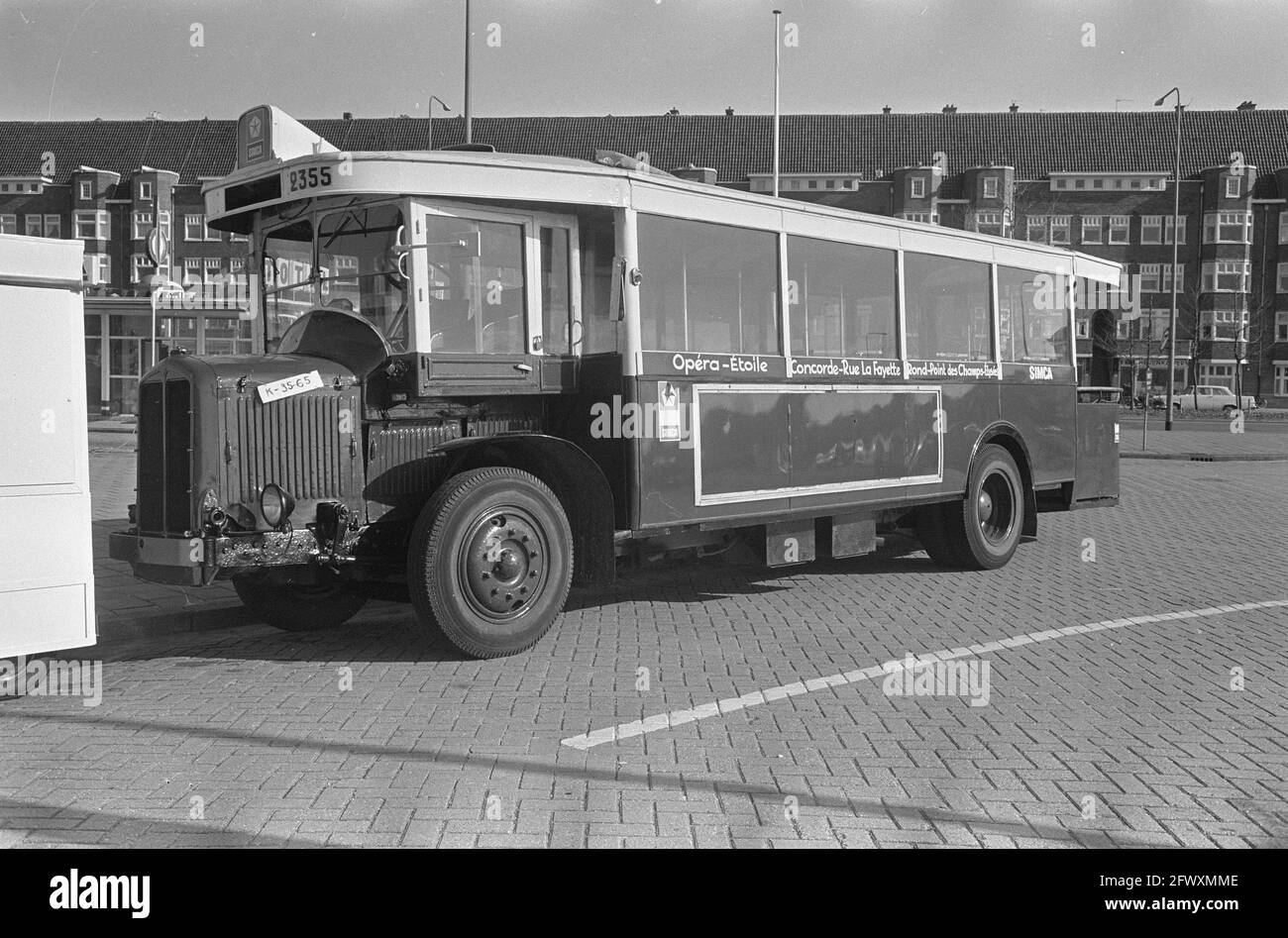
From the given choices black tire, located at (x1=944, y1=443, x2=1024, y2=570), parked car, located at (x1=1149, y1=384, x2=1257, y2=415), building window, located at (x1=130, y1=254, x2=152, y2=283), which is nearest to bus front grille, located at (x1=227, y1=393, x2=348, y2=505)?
black tire, located at (x1=944, y1=443, x2=1024, y2=570)

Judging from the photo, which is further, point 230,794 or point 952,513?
point 952,513

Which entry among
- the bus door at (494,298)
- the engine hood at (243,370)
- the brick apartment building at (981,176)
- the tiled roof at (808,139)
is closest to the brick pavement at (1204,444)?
the bus door at (494,298)

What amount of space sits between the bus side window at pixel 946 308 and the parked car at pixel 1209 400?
2206 inches

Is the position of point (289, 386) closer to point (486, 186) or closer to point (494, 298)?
point (494, 298)

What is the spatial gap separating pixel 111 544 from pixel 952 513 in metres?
6.68

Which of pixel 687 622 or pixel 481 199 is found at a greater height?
pixel 481 199

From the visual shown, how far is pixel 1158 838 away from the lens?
397 cm

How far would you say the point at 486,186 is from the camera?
6.73 metres

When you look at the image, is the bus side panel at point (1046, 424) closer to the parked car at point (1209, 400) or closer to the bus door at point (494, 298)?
the bus door at point (494, 298)

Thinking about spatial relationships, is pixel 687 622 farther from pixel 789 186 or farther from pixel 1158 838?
pixel 789 186

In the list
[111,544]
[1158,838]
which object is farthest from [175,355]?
[1158,838]

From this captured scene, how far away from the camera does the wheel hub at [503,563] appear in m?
6.56
